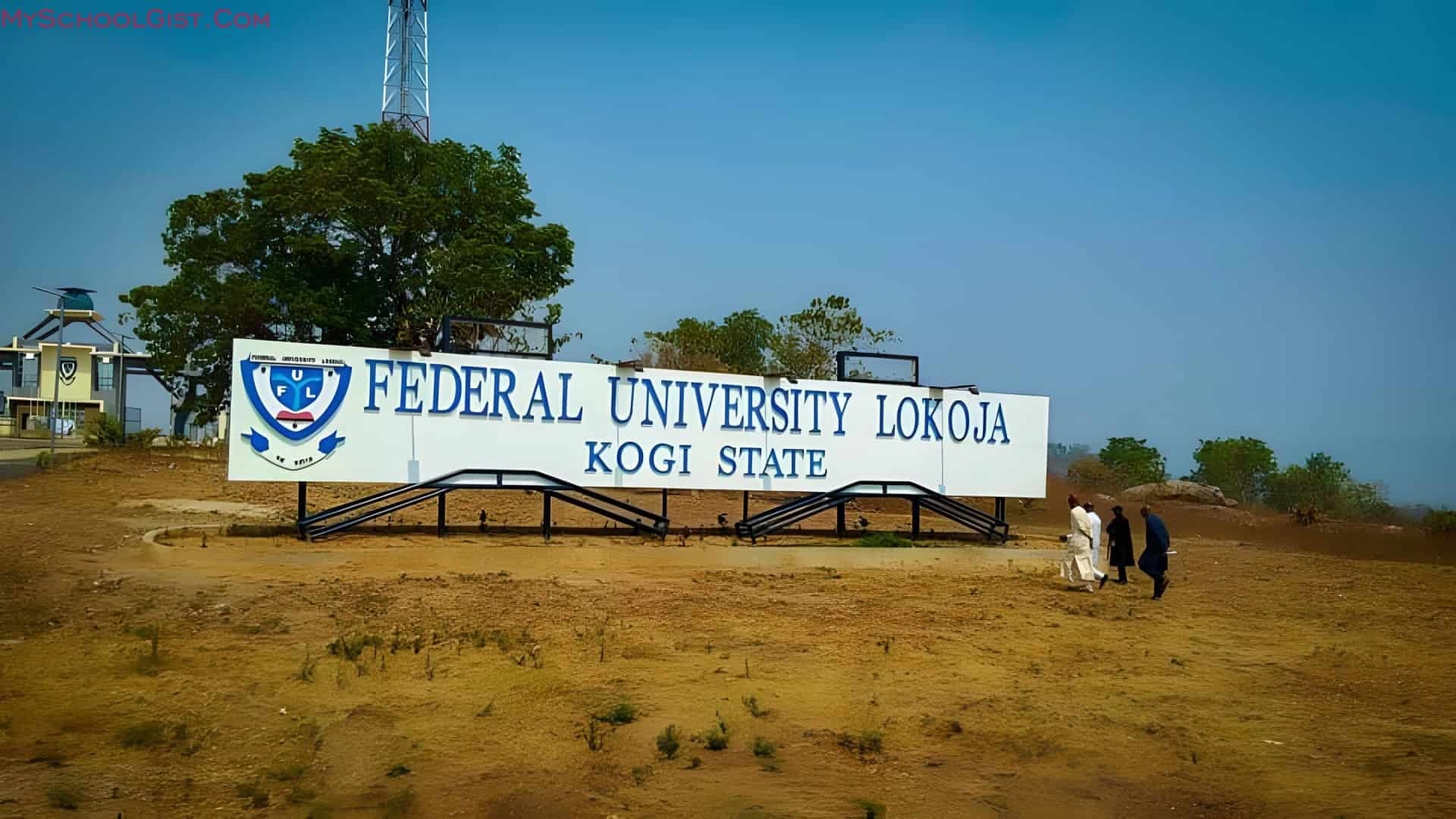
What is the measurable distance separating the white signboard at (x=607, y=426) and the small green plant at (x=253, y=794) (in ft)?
40.4

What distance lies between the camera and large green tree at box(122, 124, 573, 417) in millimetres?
35375

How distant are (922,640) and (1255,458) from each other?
A: 171 ft

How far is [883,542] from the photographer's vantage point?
22.9 metres

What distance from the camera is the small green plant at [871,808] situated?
6719 mm

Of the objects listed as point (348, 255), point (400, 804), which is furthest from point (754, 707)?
point (348, 255)

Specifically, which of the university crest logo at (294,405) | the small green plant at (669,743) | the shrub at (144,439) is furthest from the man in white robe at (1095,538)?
the shrub at (144,439)

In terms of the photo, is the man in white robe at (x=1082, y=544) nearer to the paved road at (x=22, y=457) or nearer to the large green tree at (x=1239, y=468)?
the paved road at (x=22, y=457)

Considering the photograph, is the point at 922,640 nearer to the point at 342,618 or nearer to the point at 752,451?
the point at 342,618

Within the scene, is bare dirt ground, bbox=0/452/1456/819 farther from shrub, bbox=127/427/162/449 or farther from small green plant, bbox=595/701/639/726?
shrub, bbox=127/427/162/449

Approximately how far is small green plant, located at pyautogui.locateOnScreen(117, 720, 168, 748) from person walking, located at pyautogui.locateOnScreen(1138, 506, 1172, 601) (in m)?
13.4

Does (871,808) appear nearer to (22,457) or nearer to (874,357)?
(874,357)

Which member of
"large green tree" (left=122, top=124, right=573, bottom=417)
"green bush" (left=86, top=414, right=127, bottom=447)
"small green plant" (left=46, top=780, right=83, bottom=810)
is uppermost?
"large green tree" (left=122, top=124, right=573, bottom=417)

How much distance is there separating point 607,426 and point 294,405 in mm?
5712

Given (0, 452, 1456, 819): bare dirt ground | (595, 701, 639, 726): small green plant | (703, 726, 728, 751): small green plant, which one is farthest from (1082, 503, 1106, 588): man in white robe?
(595, 701, 639, 726): small green plant
